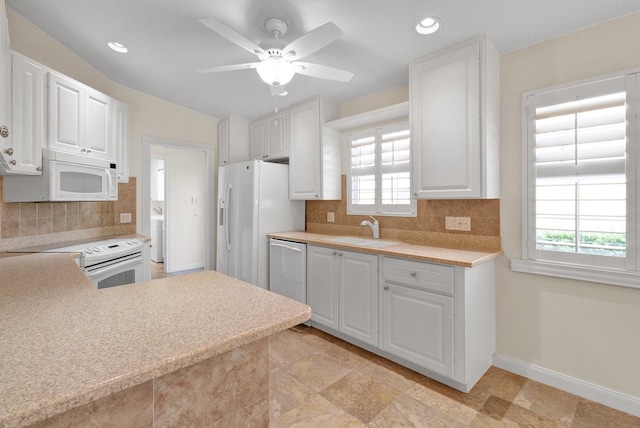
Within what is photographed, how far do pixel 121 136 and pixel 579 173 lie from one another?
3.80 metres

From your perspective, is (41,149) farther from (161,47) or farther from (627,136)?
(627,136)

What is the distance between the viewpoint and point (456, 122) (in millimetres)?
2240

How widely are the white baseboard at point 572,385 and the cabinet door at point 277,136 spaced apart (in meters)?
2.88

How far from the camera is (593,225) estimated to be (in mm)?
1924

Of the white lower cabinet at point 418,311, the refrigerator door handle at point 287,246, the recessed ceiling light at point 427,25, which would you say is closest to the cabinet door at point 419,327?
the white lower cabinet at point 418,311

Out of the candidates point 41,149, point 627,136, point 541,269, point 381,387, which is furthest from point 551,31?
point 41,149

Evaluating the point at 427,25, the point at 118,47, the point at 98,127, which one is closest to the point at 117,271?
the point at 98,127

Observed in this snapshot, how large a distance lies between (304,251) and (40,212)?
2255 mm

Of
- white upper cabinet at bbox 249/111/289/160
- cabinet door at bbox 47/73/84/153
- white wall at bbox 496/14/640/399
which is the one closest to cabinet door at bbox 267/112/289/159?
white upper cabinet at bbox 249/111/289/160

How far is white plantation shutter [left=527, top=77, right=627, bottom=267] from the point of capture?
1847 mm

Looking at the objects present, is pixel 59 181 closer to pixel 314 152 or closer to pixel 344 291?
pixel 314 152

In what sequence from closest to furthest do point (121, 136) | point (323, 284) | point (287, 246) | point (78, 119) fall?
1. point (78, 119)
2. point (323, 284)
3. point (121, 136)
4. point (287, 246)

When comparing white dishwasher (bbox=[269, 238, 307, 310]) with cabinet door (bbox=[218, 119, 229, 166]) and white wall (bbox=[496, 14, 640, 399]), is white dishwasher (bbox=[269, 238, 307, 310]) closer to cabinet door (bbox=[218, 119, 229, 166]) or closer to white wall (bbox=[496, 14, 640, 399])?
cabinet door (bbox=[218, 119, 229, 166])

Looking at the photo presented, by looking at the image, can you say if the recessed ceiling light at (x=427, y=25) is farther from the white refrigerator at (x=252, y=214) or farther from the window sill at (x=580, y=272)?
the white refrigerator at (x=252, y=214)
